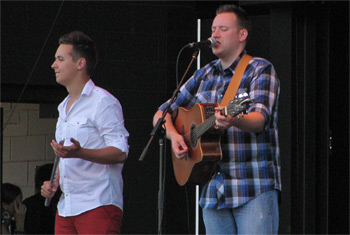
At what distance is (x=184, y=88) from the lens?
3.77m

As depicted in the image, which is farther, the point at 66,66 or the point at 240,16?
the point at 66,66

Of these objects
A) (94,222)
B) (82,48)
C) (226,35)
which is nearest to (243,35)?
(226,35)

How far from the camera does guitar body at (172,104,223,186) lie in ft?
10.8

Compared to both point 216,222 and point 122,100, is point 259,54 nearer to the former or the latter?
point 122,100

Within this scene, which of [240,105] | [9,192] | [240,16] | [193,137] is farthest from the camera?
[9,192]

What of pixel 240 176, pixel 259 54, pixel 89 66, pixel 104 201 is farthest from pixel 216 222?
pixel 259 54

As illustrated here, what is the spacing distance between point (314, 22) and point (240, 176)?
177cm

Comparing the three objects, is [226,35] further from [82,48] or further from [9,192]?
[9,192]

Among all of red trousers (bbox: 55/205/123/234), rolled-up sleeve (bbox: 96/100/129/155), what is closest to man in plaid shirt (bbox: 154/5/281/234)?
rolled-up sleeve (bbox: 96/100/129/155)

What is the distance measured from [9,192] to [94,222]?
1.77 metres

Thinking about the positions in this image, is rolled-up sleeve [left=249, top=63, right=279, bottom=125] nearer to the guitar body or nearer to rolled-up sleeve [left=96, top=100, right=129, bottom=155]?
the guitar body

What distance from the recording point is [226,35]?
351 centimetres

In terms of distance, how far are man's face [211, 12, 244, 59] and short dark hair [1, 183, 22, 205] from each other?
2.30m

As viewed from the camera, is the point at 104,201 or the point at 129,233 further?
the point at 129,233
